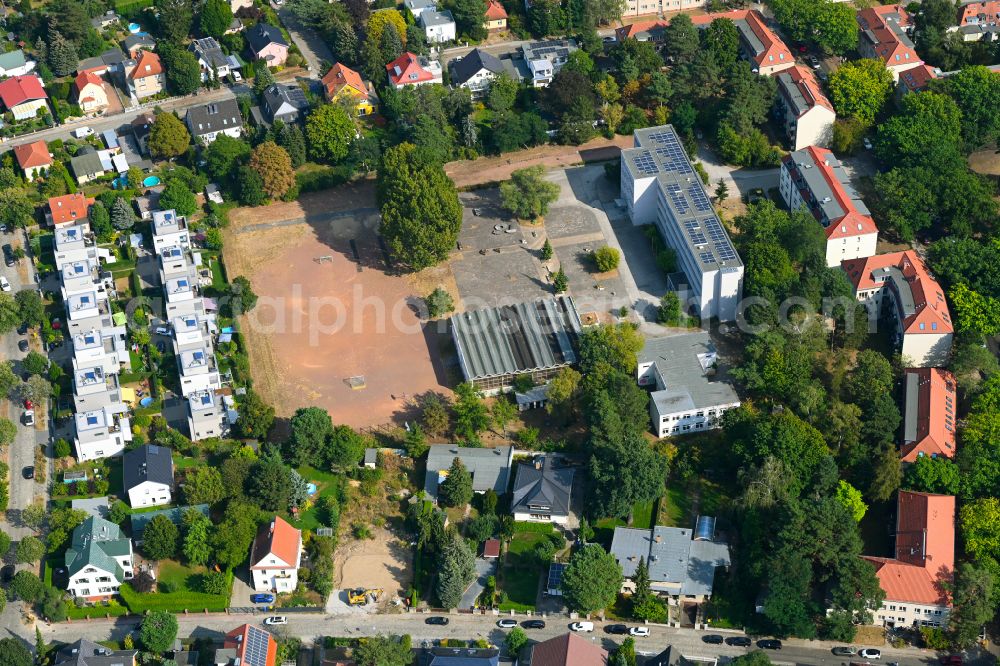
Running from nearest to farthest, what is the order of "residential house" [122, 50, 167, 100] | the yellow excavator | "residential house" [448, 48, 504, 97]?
the yellow excavator
"residential house" [448, 48, 504, 97]
"residential house" [122, 50, 167, 100]

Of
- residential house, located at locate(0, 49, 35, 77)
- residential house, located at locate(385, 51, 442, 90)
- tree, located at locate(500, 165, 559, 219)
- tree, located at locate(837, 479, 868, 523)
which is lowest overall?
tree, located at locate(837, 479, 868, 523)

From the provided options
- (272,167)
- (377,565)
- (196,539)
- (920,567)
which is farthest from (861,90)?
(196,539)

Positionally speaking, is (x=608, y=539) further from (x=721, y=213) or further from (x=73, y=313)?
(x=73, y=313)

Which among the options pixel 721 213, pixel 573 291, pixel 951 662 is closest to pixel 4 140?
pixel 573 291

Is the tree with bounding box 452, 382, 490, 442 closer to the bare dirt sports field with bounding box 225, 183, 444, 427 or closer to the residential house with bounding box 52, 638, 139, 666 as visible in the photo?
the bare dirt sports field with bounding box 225, 183, 444, 427

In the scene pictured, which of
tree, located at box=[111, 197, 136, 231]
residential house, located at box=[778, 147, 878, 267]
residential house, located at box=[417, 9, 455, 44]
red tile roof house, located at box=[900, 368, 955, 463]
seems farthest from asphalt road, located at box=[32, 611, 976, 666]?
residential house, located at box=[417, 9, 455, 44]

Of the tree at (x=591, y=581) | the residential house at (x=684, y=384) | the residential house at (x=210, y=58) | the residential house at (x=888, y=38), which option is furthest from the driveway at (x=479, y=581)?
the residential house at (x=210, y=58)
